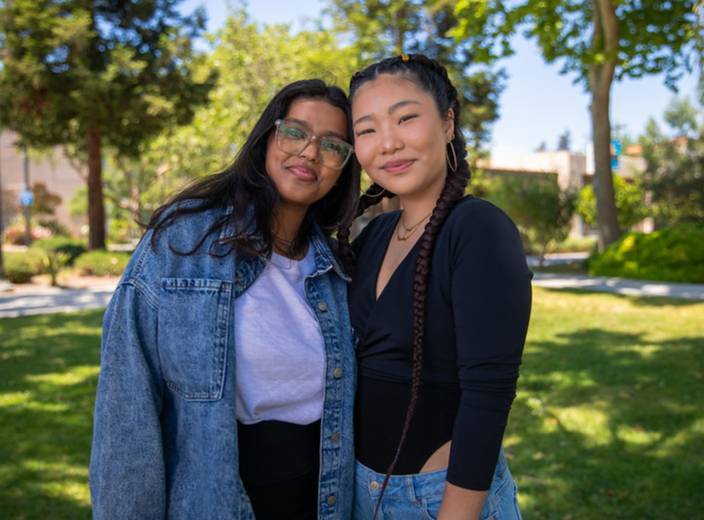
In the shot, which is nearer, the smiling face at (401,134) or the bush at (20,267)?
the smiling face at (401,134)

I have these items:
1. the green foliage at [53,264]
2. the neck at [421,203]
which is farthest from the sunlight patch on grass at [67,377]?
the green foliage at [53,264]

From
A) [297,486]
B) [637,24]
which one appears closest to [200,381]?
[297,486]

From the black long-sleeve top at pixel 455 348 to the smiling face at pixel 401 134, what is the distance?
0.54 feet

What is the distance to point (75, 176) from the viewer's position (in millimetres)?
60906

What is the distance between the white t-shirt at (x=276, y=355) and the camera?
178 centimetres

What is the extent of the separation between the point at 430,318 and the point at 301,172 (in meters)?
0.69

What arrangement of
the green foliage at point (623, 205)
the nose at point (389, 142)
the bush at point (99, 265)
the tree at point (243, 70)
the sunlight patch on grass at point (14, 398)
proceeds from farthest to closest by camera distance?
the green foliage at point (623, 205)
the tree at point (243, 70)
the bush at point (99, 265)
the sunlight patch on grass at point (14, 398)
the nose at point (389, 142)

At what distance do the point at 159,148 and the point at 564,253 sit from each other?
19.5m

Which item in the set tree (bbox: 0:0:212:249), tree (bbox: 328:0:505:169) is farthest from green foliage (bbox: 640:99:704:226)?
tree (bbox: 0:0:212:249)

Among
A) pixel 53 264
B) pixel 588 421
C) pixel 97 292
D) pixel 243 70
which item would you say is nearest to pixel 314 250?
pixel 588 421

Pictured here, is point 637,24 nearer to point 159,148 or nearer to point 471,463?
point 471,463

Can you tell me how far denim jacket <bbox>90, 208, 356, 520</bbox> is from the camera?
1625mm

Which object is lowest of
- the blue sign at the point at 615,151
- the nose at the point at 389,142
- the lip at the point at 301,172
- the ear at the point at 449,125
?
the lip at the point at 301,172

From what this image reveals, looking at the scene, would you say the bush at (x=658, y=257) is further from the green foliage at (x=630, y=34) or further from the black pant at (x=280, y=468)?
the black pant at (x=280, y=468)
